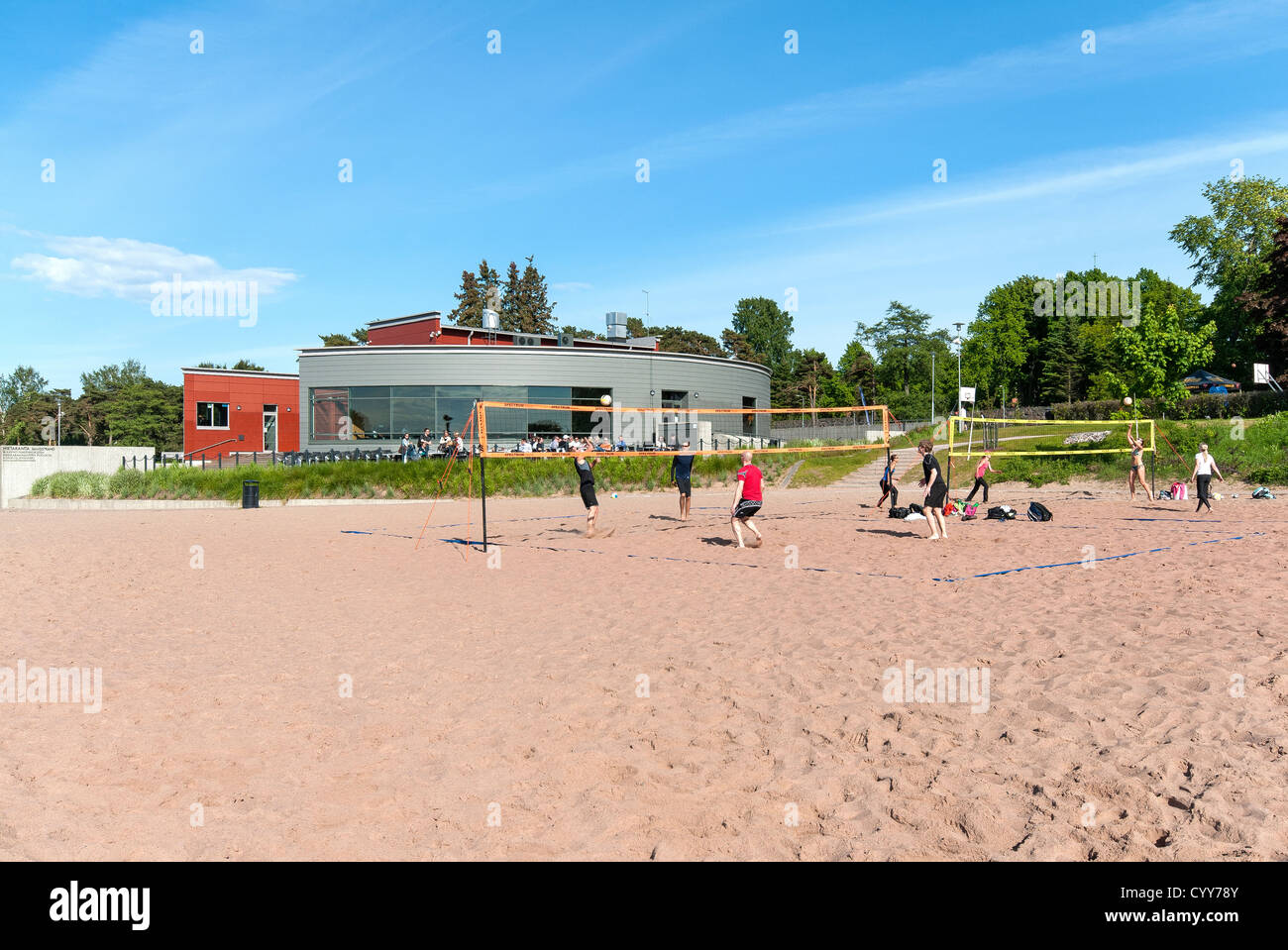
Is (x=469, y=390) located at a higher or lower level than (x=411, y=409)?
higher

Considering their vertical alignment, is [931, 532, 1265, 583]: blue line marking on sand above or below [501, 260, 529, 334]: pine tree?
below

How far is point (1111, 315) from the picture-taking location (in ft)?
240

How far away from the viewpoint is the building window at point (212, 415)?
40219mm

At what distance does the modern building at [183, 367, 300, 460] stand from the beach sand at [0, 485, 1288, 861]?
108 feet

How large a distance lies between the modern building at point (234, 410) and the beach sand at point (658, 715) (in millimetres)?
32795

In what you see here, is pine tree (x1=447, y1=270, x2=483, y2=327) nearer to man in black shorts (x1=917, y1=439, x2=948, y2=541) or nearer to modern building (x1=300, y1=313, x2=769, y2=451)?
modern building (x1=300, y1=313, x2=769, y2=451)

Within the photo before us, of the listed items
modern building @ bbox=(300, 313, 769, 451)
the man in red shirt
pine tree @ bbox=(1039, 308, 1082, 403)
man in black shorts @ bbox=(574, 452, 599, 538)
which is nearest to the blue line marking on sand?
the man in red shirt

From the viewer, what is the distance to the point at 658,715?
5.05 meters

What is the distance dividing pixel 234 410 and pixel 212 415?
3.35 ft

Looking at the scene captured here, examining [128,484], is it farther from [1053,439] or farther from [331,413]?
[1053,439]

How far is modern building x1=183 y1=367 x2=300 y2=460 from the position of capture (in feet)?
131

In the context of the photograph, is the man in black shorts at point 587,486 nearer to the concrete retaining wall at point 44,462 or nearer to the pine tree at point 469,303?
the concrete retaining wall at point 44,462

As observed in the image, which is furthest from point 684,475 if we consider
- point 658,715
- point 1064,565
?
point 658,715
